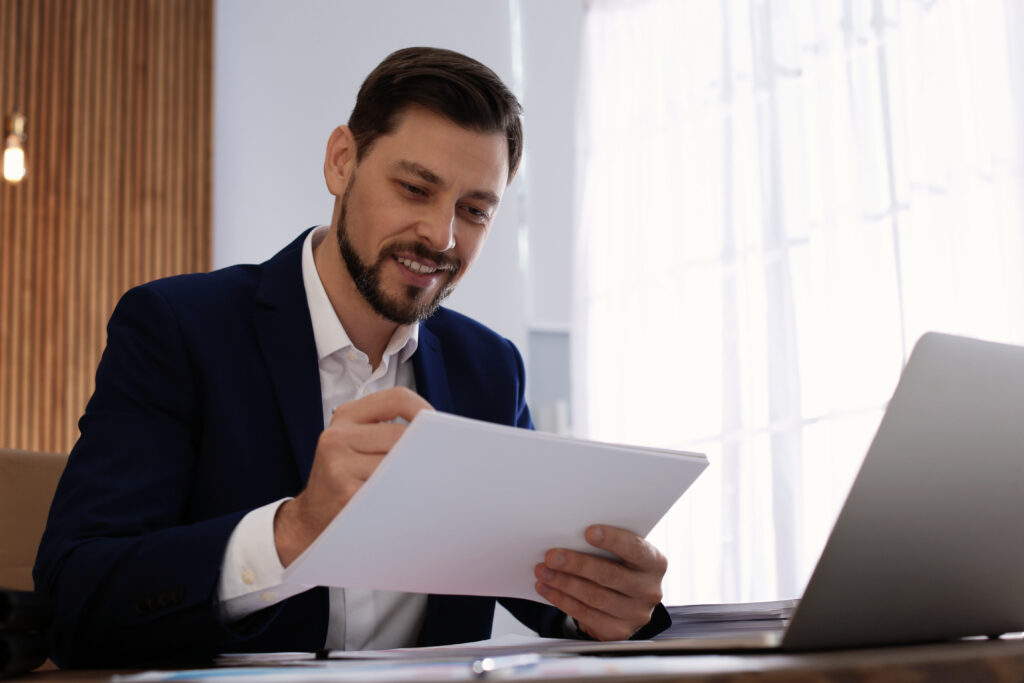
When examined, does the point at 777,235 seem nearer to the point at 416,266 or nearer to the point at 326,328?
the point at 416,266

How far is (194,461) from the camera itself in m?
1.27

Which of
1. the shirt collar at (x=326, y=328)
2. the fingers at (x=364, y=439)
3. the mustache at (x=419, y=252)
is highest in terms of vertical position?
the mustache at (x=419, y=252)

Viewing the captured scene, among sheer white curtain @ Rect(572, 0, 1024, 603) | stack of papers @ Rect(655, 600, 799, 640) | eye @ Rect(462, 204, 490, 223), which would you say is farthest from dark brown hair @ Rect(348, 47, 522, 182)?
sheer white curtain @ Rect(572, 0, 1024, 603)

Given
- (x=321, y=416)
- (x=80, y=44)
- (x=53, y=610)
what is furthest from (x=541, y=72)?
(x=53, y=610)

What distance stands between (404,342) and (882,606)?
3.26 feet

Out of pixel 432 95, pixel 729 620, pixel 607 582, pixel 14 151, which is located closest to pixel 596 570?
pixel 607 582

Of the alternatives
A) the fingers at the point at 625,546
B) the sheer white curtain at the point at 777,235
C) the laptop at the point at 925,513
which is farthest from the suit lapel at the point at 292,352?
the sheer white curtain at the point at 777,235

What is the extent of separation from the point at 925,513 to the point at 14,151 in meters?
3.29

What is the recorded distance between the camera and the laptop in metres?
0.64

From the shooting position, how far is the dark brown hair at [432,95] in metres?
1.51

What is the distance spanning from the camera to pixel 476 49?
426 cm

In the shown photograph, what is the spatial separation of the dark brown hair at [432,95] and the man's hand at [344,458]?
2.36ft

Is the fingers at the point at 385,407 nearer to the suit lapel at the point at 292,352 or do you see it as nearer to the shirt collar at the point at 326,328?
the suit lapel at the point at 292,352

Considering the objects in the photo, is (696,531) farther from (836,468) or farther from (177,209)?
(177,209)
